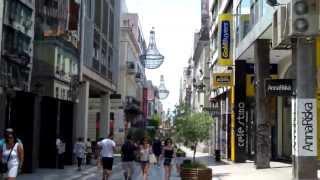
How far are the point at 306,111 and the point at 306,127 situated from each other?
0.55 metres

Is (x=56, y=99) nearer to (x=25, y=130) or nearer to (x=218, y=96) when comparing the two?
(x=25, y=130)

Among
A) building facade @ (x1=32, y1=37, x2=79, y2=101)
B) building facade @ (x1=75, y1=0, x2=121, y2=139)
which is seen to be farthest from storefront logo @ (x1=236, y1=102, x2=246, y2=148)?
building facade @ (x1=32, y1=37, x2=79, y2=101)

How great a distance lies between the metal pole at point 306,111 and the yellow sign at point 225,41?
19.2 m

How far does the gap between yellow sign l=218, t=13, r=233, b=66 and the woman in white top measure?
27.6 meters

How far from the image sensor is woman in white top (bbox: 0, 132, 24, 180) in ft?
48.5

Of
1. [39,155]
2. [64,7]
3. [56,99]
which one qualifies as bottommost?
[39,155]

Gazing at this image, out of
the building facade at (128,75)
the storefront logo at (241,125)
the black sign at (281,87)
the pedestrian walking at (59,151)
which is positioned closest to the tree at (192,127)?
the black sign at (281,87)

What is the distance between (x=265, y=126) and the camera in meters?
31.6

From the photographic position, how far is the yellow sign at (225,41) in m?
41.4

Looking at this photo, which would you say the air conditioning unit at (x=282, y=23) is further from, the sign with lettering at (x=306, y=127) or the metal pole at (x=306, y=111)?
the sign with lettering at (x=306, y=127)

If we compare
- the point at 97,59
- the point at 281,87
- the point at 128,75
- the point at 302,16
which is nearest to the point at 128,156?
the point at 281,87

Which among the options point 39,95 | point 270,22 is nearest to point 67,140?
point 39,95

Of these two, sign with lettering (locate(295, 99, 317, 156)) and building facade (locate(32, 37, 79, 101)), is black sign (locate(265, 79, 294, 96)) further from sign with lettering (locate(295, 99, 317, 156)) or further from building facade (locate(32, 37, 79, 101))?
building facade (locate(32, 37, 79, 101))

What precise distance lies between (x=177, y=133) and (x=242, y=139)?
10635 mm
